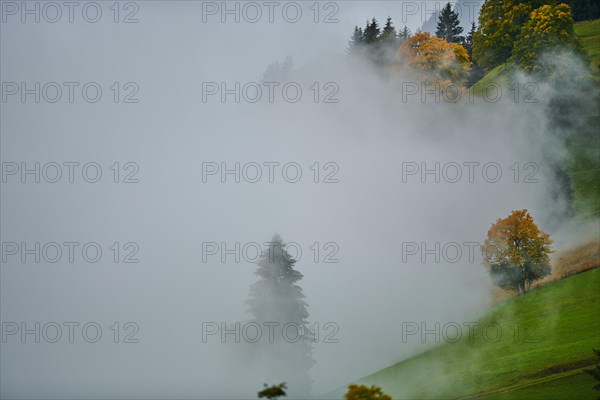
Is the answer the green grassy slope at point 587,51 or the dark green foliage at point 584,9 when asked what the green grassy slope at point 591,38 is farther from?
the dark green foliage at point 584,9

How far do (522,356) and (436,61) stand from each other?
62.6 metres

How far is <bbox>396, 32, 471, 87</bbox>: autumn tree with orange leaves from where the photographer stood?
350 ft

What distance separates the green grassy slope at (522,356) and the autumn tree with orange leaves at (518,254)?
1.65 meters

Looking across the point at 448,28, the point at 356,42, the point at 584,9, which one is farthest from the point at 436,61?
the point at 356,42

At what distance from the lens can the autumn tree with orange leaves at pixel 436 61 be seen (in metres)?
107

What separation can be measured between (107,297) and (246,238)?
2479cm

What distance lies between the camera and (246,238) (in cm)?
11581

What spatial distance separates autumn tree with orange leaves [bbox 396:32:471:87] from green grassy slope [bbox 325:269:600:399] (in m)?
50.2

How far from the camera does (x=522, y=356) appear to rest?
54344 mm

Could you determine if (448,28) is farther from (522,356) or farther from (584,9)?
(522,356)

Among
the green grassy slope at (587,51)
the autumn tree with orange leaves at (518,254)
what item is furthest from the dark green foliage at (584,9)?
the autumn tree with orange leaves at (518,254)

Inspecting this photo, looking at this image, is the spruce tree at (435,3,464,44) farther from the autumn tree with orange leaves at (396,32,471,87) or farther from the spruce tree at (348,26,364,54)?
the autumn tree with orange leaves at (396,32,471,87)

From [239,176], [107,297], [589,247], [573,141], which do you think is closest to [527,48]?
[573,141]

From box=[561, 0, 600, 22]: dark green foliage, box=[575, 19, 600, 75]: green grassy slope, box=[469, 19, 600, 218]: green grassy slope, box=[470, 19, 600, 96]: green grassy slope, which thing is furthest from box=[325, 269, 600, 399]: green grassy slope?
box=[561, 0, 600, 22]: dark green foliage
